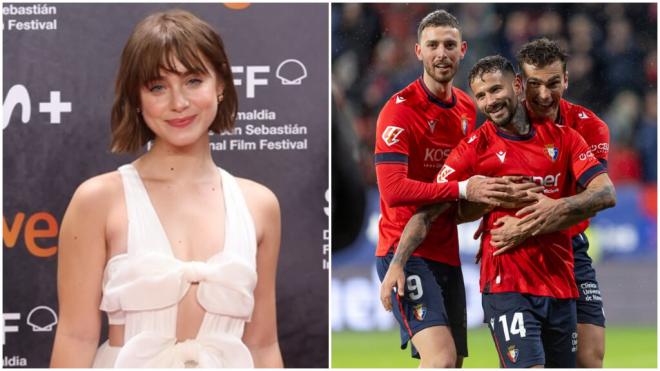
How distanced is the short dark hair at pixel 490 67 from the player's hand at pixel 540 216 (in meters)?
0.59

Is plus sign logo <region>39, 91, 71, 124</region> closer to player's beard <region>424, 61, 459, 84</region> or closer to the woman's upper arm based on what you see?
the woman's upper arm

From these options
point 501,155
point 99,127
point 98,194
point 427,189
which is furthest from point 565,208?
point 99,127

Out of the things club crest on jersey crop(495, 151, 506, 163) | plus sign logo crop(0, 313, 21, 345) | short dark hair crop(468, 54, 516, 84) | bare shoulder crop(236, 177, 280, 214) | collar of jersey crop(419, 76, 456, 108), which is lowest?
plus sign logo crop(0, 313, 21, 345)

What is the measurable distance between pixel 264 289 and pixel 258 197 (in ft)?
1.35

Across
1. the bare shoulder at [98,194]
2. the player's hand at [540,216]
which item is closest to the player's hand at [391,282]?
the player's hand at [540,216]

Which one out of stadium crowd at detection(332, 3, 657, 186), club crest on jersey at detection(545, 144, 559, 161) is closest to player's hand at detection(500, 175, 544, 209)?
club crest on jersey at detection(545, 144, 559, 161)

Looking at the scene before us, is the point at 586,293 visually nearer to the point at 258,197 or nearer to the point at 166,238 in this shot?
the point at 258,197

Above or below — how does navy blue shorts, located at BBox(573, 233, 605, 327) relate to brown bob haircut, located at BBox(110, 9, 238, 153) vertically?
below

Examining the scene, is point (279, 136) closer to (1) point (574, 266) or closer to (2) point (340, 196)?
(2) point (340, 196)

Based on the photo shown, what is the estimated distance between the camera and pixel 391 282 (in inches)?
198

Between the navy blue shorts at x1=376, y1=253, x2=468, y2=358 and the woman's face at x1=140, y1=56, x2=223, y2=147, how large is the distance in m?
1.07

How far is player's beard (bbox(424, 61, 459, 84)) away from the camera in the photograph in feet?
16.9

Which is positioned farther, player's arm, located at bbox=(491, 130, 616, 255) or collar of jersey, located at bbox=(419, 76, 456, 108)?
collar of jersey, located at bbox=(419, 76, 456, 108)

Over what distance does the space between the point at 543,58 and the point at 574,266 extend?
0.95 m
